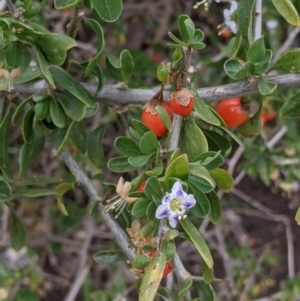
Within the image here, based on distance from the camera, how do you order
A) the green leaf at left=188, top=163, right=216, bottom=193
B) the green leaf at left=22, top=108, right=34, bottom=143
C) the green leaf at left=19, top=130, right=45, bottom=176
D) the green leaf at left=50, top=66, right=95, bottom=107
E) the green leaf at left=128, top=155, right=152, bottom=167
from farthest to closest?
the green leaf at left=19, top=130, right=45, bottom=176 < the green leaf at left=22, top=108, right=34, bottom=143 < the green leaf at left=50, top=66, right=95, bottom=107 < the green leaf at left=128, top=155, right=152, bottom=167 < the green leaf at left=188, top=163, right=216, bottom=193

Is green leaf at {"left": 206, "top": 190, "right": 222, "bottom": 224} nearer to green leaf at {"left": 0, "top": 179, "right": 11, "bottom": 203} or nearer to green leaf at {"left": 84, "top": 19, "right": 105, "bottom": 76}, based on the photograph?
green leaf at {"left": 84, "top": 19, "right": 105, "bottom": 76}

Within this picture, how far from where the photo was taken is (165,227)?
1181mm

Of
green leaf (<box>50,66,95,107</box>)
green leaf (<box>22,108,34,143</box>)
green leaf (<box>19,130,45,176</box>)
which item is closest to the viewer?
green leaf (<box>50,66,95,107</box>)

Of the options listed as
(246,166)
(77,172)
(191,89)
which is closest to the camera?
(191,89)

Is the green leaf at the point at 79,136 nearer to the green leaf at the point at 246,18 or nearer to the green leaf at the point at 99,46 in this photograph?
the green leaf at the point at 99,46

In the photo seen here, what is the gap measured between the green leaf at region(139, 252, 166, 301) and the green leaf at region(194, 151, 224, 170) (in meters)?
0.22

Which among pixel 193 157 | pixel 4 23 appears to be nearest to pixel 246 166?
pixel 193 157

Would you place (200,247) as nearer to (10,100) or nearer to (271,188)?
(10,100)

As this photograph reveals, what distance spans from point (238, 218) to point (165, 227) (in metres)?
2.41

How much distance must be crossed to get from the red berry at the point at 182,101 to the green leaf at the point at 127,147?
0.43 ft

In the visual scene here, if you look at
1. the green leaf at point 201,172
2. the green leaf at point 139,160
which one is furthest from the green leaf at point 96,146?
the green leaf at point 201,172

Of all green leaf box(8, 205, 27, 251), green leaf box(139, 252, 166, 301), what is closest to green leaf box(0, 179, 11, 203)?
green leaf box(8, 205, 27, 251)

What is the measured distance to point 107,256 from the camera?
1587mm

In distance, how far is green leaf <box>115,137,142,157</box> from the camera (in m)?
1.25
